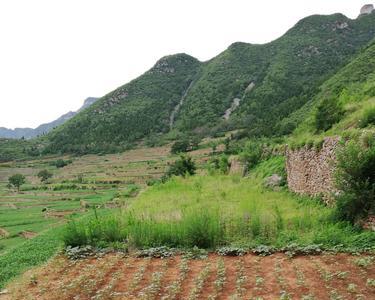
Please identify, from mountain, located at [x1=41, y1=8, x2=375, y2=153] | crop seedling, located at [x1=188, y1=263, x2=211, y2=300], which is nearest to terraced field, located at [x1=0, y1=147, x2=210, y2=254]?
crop seedling, located at [x1=188, y1=263, x2=211, y2=300]

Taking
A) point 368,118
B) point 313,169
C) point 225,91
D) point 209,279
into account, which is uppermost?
point 225,91

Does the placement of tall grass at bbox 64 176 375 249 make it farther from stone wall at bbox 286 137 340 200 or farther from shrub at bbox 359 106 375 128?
shrub at bbox 359 106 375 128

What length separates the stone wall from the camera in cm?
1357

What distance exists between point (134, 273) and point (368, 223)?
6108mm

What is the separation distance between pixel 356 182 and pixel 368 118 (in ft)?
12.3

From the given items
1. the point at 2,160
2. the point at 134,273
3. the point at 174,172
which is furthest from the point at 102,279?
the point at 2,160

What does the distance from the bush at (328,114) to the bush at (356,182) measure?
6.23 meters

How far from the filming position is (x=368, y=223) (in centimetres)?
987

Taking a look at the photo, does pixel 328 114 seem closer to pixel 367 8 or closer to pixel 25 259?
pixel 25 259

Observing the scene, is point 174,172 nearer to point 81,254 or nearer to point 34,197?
point 34,197

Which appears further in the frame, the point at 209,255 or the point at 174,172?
the point at 174,172

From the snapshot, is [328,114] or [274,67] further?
[274,67]

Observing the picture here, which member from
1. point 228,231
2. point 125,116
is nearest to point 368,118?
point 228,231

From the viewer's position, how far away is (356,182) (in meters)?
10.2
